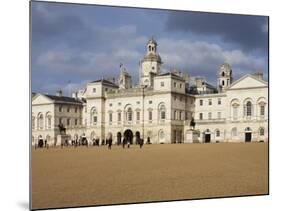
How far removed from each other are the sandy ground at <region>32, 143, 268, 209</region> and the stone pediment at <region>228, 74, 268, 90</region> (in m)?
1.16

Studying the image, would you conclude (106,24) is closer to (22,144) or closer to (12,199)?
(22,144)

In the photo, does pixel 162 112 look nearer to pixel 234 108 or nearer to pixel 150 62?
pixel 150 62

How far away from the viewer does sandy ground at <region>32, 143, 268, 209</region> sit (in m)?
8.64

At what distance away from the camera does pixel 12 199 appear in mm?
8414

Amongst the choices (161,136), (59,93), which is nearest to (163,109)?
(161,136)

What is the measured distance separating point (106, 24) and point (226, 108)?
301cm

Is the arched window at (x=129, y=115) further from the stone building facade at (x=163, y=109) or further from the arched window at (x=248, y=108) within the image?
the arched window at (x=248, y=108)

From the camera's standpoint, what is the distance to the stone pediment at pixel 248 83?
33.1ft

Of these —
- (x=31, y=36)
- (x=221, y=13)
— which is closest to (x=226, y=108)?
(x=221, y=13)

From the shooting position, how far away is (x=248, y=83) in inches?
399

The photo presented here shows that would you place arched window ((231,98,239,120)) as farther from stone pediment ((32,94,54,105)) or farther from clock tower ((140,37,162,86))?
stone pediment ((32,94,54,105))

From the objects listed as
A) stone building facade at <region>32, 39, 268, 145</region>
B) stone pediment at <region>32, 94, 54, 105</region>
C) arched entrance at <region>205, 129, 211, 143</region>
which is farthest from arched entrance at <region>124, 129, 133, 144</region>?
stone pediment at <region>32, 94, 54, 105</region>

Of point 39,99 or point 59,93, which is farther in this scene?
point 59,93

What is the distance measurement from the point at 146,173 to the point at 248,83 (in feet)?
9.08
